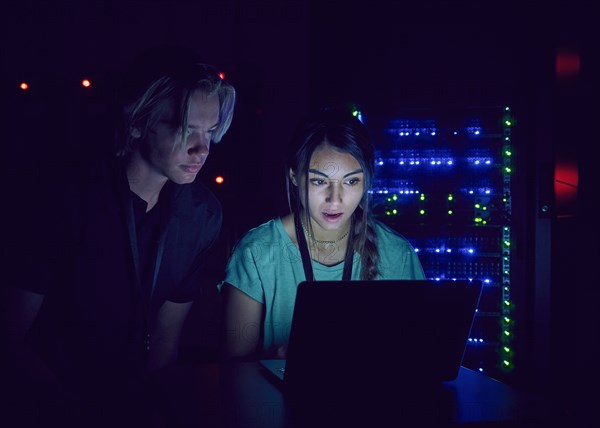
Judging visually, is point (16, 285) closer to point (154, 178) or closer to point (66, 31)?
point (154, 178)

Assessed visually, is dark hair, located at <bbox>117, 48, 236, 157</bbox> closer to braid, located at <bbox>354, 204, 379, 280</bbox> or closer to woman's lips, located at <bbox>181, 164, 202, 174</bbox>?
woman's lips, located at <bbox>181, 164, 202, 174</bbox>

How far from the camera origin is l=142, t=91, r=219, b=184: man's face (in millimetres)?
2111

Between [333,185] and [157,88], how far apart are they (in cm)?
89

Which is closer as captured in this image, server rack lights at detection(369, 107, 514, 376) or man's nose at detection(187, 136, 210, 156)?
man's nose at detection(187, 136, 210, 156)

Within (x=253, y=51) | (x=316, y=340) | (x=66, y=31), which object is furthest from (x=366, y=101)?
(x=316, y=340)

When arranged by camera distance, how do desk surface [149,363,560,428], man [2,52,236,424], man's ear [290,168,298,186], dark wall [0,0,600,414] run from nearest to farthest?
1. desk surface [149,363,560,428]
2. man [2,52,236,424]
3. man's ear [290,168,298,186]
4. dark wall [0,0,600,414]

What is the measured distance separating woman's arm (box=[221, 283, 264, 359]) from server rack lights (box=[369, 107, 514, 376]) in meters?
1.53

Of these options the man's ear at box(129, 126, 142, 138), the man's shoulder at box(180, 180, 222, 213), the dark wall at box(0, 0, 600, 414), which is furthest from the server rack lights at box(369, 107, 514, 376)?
the man's ear at box(129, 126, 142, 138)

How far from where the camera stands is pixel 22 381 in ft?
6.04

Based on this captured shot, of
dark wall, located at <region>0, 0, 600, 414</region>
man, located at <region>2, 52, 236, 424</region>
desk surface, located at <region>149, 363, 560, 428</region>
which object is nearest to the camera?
desk surface, located at <region>149, 363, 560, 428</region>

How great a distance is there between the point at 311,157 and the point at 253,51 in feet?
5.74

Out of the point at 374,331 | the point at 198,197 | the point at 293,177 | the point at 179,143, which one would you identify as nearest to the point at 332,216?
the point at 293,177

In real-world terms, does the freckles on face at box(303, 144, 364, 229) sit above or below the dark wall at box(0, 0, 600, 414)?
below

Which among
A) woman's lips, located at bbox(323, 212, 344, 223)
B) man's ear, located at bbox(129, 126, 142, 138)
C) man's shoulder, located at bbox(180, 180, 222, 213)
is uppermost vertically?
man's ear, located at bbox(129, 126, 142, 138)
